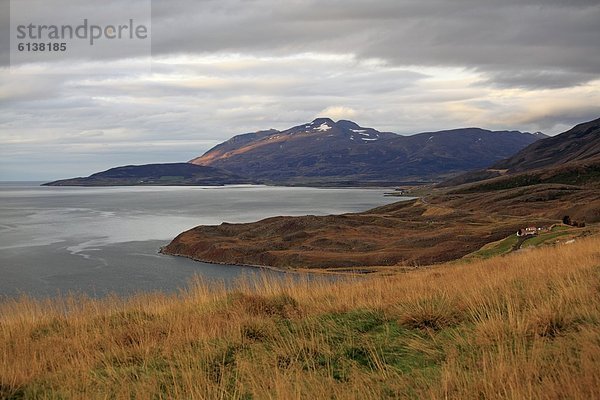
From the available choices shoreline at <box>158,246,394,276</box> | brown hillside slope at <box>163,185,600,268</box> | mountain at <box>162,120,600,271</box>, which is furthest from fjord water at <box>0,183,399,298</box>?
mountain at <box>162,120,600,271</box>

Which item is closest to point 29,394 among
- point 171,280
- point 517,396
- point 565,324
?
point 517,396

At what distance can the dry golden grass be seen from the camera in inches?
199

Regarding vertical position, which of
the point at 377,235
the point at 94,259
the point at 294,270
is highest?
the point at 377,235

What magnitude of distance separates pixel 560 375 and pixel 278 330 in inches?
171

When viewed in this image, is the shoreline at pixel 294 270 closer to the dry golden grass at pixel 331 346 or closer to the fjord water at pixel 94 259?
the fjord water at pixel 94 259

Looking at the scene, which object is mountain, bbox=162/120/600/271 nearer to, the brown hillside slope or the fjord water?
the brown hillside slope

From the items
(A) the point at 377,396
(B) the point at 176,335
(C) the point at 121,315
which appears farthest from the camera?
(C) the point at 121,315

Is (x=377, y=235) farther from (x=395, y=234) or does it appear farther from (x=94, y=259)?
(x=94, y=259)

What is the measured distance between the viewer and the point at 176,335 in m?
7.98

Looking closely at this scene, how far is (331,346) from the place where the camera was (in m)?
7.12

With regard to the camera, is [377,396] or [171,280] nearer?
[377,396]

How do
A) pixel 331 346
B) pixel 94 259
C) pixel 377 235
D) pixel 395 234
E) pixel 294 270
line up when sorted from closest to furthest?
pixel 331 346, pixel 294 270, pixel 94 259, pixel 377 235, pixel 395 234

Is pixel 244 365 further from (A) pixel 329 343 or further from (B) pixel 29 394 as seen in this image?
(B) pixel 29 394

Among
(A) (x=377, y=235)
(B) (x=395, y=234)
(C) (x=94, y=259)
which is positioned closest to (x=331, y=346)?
(C) (x=94, y=259)
